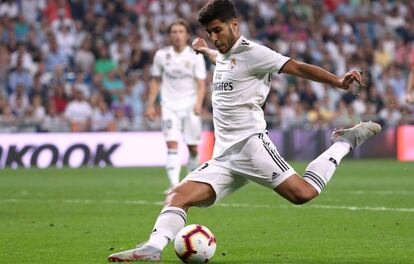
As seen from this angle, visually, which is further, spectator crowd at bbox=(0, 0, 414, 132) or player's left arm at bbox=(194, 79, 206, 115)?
spectator crowd at bbox=(0, 0, 414, 132)

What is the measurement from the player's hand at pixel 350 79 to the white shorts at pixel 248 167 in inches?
41.9

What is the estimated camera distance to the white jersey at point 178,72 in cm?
1600

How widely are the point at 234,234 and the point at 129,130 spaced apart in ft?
46.4

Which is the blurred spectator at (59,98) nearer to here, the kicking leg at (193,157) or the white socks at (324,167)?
the kicking leg at (193,157)

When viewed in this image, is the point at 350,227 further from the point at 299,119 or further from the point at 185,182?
the point at 299,119

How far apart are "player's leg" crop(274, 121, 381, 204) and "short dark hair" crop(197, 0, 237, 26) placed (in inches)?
53.5

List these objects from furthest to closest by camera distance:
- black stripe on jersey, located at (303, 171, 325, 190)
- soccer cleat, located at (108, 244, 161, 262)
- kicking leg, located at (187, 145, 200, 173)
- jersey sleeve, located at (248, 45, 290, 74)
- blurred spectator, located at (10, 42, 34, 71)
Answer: blurred spectator, located at (10, 42, 34, 71)
kicking leg, located at (187, 145, 200, 173)
black stripe on jersey, located at (303, 171, 325, 190)
jersey sleeve, located at (248, 45, 290, 74)
soccer cleat, located at (108, 244, 161, 262)

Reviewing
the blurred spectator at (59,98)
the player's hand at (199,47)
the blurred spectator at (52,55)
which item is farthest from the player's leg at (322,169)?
the blurred spectator at (52,55)

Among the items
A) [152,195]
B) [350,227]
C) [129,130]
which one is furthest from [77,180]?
[350,227]

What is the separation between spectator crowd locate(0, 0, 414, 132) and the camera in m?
24.5

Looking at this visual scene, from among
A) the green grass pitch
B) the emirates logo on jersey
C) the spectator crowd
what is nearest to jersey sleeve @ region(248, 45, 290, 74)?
the emirates logo on jersey

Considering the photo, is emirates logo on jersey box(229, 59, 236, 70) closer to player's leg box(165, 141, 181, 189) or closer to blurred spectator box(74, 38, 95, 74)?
player's leg box(165, 141, 181, 189)

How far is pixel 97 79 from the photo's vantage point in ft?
83.5

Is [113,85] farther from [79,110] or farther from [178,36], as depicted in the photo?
[178,36]
